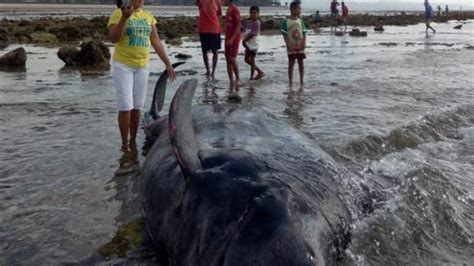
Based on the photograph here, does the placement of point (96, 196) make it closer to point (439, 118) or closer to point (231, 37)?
point (439, 118)

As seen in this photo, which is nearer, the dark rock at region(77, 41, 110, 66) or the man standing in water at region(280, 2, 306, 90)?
the man standing in water at region(280, 2, 306, 90)

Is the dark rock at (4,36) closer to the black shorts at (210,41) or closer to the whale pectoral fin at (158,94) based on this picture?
the black shorts at (210,41)

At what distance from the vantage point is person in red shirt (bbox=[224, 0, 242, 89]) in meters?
11.2

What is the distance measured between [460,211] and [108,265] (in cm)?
304

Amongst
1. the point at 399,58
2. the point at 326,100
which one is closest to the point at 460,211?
the point at 326,100

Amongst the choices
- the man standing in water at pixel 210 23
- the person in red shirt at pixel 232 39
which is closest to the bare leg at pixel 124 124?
the person in red shirt at pixel 232 39

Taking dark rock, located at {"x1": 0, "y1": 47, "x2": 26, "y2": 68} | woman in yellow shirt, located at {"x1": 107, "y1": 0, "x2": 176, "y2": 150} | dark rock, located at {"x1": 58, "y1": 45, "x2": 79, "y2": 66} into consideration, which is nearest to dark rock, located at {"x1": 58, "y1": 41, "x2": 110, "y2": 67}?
dark rock, located at {"x1": 58, "y1": 45, "x2": 79, "y2": 66}

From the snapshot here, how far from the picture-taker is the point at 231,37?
37.5 ft

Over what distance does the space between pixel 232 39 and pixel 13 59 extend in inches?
266

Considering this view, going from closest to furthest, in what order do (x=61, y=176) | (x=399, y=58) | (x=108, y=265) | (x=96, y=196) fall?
1. (x=108, y=265)
2. (x=96, y=196)
3. (x=61, y=176)
4. (x=399, y=58)

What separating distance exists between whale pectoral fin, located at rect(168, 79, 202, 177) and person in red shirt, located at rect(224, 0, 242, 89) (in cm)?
797

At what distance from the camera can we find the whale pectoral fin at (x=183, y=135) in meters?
2.80

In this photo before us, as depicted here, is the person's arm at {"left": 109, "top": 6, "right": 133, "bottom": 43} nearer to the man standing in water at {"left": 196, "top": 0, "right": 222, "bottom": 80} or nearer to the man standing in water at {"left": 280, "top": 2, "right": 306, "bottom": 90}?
the man standing in water at {"left": 280, "top": 2, "right": 306, "bottom": 90}

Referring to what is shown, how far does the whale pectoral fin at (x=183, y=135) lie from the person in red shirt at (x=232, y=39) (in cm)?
797
